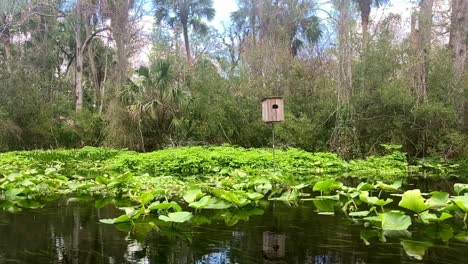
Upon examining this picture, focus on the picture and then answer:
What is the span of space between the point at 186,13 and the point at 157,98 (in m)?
12.2

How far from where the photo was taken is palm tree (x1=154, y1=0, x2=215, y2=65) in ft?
81.8

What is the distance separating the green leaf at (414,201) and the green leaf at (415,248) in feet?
1.49

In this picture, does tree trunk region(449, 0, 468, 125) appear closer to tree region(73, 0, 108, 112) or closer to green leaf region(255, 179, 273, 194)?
green leaf region(255, 179, 273, 194)

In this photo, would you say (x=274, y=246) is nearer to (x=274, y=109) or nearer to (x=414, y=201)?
(x=414, y=201)

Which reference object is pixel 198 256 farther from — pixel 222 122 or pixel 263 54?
pixel 263 54

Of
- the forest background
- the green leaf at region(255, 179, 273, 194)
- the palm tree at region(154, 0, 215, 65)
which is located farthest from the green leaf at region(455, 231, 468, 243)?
the palm tree at region(154, 0, 215, 65)

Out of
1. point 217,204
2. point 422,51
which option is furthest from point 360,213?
point 422,51

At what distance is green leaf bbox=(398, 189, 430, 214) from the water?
17cm

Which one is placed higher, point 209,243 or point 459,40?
point 459,40

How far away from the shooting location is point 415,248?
2787 millimetres

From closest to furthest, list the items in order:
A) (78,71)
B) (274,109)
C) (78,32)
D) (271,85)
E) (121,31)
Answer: (274,109)
(271,85)
(121,31)
(78,71)
(78,32)

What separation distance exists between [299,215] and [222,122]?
36.2 ft

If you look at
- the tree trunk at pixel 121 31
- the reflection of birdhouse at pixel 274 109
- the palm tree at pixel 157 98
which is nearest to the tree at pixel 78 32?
the tree trunk at pixel 121 31

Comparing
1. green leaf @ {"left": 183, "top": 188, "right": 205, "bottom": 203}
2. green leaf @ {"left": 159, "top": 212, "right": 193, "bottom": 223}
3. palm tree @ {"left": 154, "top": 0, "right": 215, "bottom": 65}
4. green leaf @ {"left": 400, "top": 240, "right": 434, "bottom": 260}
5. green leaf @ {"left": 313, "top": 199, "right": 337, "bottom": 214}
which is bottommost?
green leaf @ {"left": 313, "top": 199, "right": 337, "bottom": 214}
